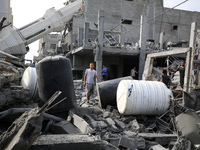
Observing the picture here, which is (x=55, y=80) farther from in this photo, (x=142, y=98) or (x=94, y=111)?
(x=142, y=98)

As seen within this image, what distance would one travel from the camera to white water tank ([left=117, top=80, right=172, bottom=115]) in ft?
19.1

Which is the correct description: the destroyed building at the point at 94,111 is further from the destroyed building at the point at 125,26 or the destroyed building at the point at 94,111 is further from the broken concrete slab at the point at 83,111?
the destroyed building at the point at 125,26

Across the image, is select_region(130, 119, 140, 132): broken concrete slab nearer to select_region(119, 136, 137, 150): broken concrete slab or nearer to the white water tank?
the white water tank

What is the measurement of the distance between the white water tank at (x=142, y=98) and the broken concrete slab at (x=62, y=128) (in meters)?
2.27

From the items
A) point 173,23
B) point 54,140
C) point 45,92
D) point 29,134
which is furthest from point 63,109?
point 173,23

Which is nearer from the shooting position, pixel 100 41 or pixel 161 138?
pixel 161 138

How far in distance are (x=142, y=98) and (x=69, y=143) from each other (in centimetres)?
358

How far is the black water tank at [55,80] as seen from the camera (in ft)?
15.7

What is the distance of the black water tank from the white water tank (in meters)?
1.84

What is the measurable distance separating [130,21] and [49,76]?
20586 millimetres

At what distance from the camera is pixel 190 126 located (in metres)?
4.04

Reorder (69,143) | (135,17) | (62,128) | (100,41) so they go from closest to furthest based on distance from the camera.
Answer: (69,143), (62,128), (100,41), (135,17)

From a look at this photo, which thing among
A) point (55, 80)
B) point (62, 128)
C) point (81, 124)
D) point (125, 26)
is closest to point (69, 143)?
point (62, 128)

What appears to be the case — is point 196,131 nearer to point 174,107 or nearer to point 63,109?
point 174,107
